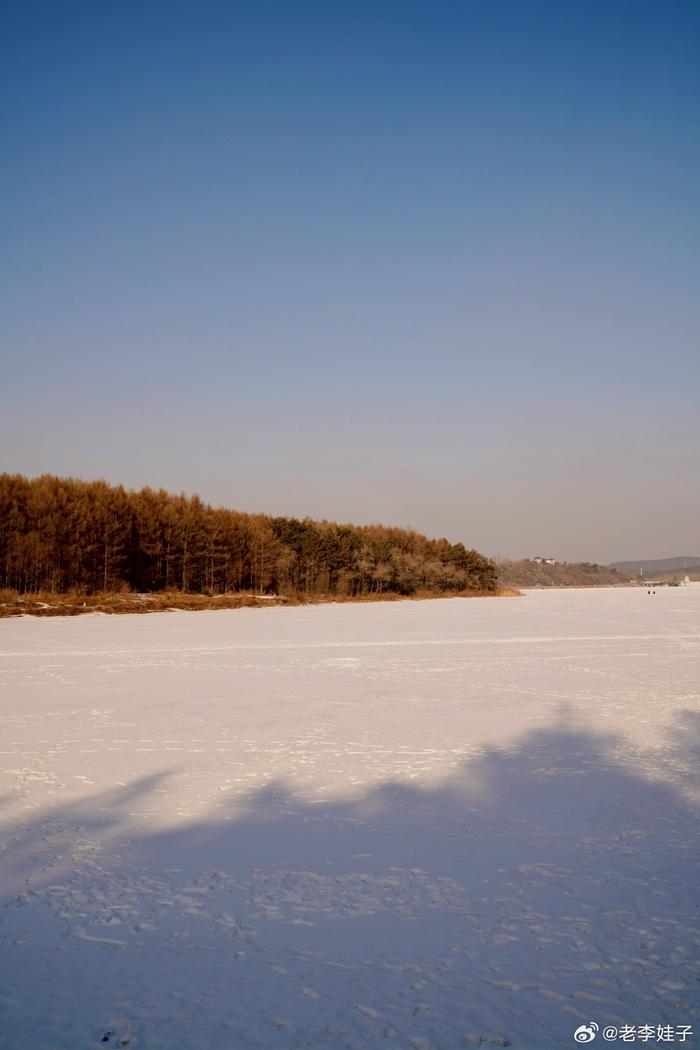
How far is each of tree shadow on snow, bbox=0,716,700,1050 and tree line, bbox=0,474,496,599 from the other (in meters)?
32.9

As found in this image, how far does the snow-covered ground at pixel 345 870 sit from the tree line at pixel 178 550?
28.6 m

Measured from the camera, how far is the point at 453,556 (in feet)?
232

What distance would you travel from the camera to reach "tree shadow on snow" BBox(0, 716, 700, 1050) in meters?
2.68

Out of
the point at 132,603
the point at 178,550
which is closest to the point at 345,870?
the point at 132,603

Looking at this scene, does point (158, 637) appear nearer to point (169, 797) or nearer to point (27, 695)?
point (27, 695)

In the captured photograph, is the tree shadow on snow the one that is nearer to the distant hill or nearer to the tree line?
the tree line

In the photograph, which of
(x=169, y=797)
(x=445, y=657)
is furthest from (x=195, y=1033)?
A: (x=445, y=657)

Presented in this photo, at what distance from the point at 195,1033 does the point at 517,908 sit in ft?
5.14

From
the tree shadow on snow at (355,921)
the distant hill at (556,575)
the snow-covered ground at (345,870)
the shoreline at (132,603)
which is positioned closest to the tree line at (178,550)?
the shoreline at (132,603)

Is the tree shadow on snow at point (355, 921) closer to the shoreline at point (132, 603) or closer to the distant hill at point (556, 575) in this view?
the shoreline at point (132, 603)

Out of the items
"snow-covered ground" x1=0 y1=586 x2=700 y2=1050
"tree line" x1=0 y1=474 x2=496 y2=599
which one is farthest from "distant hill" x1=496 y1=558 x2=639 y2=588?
"snow-covered ground" x1=0 y1=586 x2=700 y2=1050

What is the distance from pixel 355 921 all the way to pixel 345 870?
60 centimetres

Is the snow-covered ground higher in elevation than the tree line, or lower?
lower

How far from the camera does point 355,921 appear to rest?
3414 millimetres
